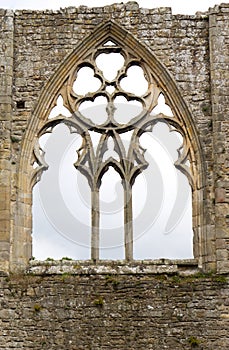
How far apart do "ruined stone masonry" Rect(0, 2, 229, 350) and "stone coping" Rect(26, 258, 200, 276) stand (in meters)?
0.02

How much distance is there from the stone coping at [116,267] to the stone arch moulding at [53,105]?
214 millimetres

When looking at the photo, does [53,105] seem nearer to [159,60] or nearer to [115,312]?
[159,60]

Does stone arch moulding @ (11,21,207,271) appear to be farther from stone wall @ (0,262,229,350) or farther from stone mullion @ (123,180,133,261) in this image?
stone mullion @ (123,180,133,261)

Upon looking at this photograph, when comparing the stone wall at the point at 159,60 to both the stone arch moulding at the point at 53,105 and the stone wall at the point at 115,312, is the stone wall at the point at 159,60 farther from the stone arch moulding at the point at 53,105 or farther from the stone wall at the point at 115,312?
the stone wall at the point at 115,312

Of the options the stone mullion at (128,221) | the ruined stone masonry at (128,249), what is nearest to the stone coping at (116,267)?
the ruined stone masonry at (128,249)

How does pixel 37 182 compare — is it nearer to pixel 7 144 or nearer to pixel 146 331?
pixel 7 144

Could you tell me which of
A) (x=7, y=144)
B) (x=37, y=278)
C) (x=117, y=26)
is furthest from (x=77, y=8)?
(x=37, y=278)

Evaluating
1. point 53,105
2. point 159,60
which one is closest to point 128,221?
point 53,105

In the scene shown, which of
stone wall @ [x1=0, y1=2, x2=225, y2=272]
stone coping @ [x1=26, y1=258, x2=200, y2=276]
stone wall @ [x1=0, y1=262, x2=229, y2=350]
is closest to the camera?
stone wall @ [x1=0, y1=262, x2=229, y2=350]

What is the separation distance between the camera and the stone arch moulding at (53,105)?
41.5 ft

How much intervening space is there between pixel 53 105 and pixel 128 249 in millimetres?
2713

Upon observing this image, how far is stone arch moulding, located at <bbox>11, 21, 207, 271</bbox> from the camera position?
41.5ft

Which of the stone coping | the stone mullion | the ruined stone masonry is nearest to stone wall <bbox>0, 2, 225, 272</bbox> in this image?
the ruined stone masonry

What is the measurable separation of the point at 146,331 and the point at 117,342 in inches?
17.9
